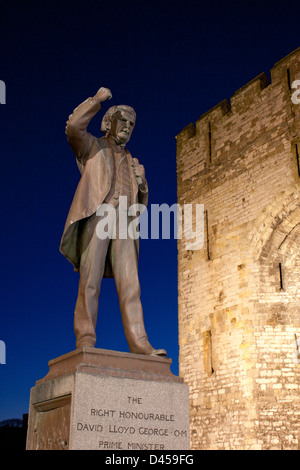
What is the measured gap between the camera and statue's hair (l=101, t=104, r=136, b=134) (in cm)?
451

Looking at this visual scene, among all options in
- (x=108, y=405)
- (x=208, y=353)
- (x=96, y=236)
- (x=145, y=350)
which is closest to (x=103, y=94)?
(x=96, y=236)

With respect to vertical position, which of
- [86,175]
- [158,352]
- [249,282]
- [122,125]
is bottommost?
[158,352]

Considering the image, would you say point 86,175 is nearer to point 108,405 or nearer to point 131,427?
point 108,405

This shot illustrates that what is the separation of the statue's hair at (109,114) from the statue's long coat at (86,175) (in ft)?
0.78

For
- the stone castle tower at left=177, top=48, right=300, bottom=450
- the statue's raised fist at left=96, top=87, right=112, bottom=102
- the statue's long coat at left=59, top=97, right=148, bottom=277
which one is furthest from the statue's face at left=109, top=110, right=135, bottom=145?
the stone castle tower at left=177, top=48, right=300, bottom=450

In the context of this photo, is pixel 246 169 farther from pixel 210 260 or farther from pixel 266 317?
pixel 266 317

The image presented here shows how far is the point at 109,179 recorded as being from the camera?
429 centimetres

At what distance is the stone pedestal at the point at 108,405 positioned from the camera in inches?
131

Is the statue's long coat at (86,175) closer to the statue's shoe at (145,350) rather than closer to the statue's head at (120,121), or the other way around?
the statue's head at (120,121)

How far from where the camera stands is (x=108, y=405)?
3412mm

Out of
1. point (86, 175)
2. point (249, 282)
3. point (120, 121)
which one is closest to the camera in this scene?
point (86, 175)

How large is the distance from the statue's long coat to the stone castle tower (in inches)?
297

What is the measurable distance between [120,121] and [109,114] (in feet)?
0.42

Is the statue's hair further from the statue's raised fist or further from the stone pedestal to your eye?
the stone pedestal
